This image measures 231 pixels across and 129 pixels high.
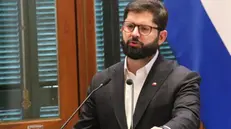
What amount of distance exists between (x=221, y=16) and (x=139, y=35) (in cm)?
53

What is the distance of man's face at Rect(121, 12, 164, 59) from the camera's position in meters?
1.85

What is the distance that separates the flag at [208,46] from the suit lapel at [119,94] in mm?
491

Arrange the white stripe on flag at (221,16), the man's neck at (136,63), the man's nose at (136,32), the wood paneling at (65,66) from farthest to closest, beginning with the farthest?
the wood paneling at (65,66)
the white stripe on flag at (221,16)
the man's neck at (136,63)
the man's nose at (136,32)

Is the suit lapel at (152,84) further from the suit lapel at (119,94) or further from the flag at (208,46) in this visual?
the flag at (208,46)

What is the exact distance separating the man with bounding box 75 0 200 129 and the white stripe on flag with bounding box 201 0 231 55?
13.2 inches

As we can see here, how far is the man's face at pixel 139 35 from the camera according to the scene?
72.7 inches

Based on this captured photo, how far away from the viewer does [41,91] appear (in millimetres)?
2590

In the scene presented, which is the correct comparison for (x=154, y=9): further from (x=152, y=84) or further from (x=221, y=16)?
(x=221, y=16)

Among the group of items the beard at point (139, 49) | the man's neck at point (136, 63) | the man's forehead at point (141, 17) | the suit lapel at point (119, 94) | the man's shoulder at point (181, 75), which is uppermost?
the man's forehead at point (141, 17)

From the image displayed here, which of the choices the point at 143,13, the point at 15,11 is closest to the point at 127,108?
the point at 143,13

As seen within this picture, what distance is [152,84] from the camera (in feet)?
6.31

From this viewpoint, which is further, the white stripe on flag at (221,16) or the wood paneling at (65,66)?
the wood paneling at (65,66)

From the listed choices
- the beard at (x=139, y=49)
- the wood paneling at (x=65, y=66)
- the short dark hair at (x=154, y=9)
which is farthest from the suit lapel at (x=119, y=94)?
→ the wood paneling at (x=65, y=66)

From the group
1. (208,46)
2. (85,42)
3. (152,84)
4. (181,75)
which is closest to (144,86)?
(152,84)
